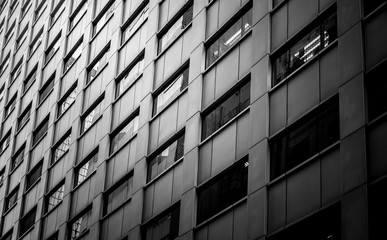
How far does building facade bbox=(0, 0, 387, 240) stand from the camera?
23719 millimetres

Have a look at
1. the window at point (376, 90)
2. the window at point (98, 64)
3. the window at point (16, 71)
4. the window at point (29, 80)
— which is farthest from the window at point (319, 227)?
the window at point (16, 71)

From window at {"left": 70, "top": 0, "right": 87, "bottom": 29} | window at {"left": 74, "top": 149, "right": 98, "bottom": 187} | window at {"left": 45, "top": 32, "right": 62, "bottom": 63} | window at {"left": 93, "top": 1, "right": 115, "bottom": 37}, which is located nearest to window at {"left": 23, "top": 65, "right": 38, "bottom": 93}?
window at {"left": 45, "top": 32, "right": 62, "bottom": 63}

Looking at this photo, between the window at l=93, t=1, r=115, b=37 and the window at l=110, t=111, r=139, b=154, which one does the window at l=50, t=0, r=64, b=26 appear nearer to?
the window at l=93, t=1, r=115, b=37

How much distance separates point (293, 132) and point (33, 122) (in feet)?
99.8

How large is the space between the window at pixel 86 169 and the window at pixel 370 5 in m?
20.4

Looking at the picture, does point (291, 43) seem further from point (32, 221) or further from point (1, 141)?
point (1, 141)

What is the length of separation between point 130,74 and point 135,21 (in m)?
3.59

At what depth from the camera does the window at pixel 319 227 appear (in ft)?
76.2

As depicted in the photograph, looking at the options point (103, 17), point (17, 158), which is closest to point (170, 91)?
point (103, 17)

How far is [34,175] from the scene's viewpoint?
50.7 m

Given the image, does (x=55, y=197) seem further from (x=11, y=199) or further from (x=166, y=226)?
(x=166, y=226)

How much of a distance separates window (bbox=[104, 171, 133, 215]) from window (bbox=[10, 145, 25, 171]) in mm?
17228

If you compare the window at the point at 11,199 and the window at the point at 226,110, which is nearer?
the window at the point at 226,110

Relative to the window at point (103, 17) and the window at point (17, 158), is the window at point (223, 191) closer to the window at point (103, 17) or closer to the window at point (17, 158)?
the window at point (103, 17)
